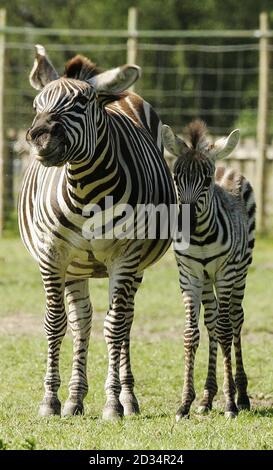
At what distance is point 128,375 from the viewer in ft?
26.2

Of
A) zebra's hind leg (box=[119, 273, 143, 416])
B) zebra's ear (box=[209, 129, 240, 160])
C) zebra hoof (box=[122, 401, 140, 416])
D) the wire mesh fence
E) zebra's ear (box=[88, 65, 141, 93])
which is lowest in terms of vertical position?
zebra hoof (box=[122, 401, 140, 416])

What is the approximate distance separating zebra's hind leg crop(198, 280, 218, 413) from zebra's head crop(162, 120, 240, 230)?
0.80 m

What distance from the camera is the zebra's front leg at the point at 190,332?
7.26 meters

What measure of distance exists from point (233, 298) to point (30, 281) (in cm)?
651

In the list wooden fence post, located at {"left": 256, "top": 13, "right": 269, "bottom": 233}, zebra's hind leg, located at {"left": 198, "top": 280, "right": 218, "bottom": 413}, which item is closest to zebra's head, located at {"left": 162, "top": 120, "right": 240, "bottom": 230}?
zebra's hind leg, located at {"left": 198, "top": 280, "right": 218, "bottom": 413}

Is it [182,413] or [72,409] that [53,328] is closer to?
[72,409]

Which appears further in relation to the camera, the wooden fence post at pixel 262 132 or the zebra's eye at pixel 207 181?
the wooden fence post at pixel 262 132

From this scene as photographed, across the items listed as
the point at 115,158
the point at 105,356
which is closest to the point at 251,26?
the point at 105,356

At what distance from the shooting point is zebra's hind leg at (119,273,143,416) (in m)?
7.70

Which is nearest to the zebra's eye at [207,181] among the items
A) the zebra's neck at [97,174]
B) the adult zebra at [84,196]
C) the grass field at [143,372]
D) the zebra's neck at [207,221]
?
the zebra's neck at [207,221]

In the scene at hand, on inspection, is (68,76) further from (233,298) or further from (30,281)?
(30,281)

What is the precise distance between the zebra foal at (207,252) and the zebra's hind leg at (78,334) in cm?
82

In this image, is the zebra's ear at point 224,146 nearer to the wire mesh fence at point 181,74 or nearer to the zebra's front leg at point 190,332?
the zebra's front leg at point 190,332

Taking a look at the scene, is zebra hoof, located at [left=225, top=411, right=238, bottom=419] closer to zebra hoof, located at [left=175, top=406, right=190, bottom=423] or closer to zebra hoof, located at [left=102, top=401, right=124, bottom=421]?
zebra hoof, located at [left=175, top=406, right=190, bottom=423]
